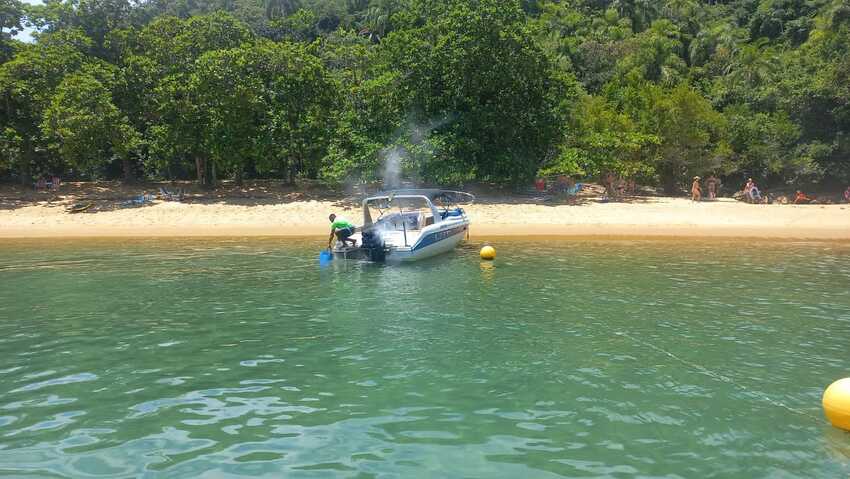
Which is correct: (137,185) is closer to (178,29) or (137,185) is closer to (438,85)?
(178,29)

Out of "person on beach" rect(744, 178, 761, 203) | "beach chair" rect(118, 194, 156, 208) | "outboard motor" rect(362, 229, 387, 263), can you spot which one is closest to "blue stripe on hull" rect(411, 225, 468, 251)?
"outboard motor" rect(362, 229, 387, 263)

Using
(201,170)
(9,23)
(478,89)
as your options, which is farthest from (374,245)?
(9,23)

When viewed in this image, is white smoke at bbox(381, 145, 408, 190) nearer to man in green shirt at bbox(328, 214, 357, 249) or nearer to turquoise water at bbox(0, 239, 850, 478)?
man in green shirt at bbox(328, 214, 357, 249)

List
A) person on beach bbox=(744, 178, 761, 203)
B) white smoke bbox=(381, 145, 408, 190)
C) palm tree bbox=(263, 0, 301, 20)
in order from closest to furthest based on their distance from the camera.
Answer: white smoke bbox=(381, 145, 408, 190)
person on beach bbox=(744, 178, 761, 203)
palm tree bbox=(263, 0, 301, 20)

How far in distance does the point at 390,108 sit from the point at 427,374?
2567cm

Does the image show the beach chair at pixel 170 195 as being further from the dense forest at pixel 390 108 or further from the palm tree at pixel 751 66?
the palm tree at pixel 751 66

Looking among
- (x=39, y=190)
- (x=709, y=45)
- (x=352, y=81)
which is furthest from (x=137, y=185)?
(x=709, y=45)

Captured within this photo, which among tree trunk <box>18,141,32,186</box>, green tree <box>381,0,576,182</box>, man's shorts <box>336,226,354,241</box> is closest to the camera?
man's shorts <box>336,226,354,241</box>

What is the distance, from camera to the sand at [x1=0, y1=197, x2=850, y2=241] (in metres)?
24.9

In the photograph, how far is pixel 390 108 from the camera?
32562 mm

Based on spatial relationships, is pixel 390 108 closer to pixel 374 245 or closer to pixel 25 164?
pixel 374 245

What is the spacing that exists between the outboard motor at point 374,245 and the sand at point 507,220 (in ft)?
23.9

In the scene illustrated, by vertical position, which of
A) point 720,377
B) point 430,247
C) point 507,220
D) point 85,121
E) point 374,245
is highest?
point 85,121

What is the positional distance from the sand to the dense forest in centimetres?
304
